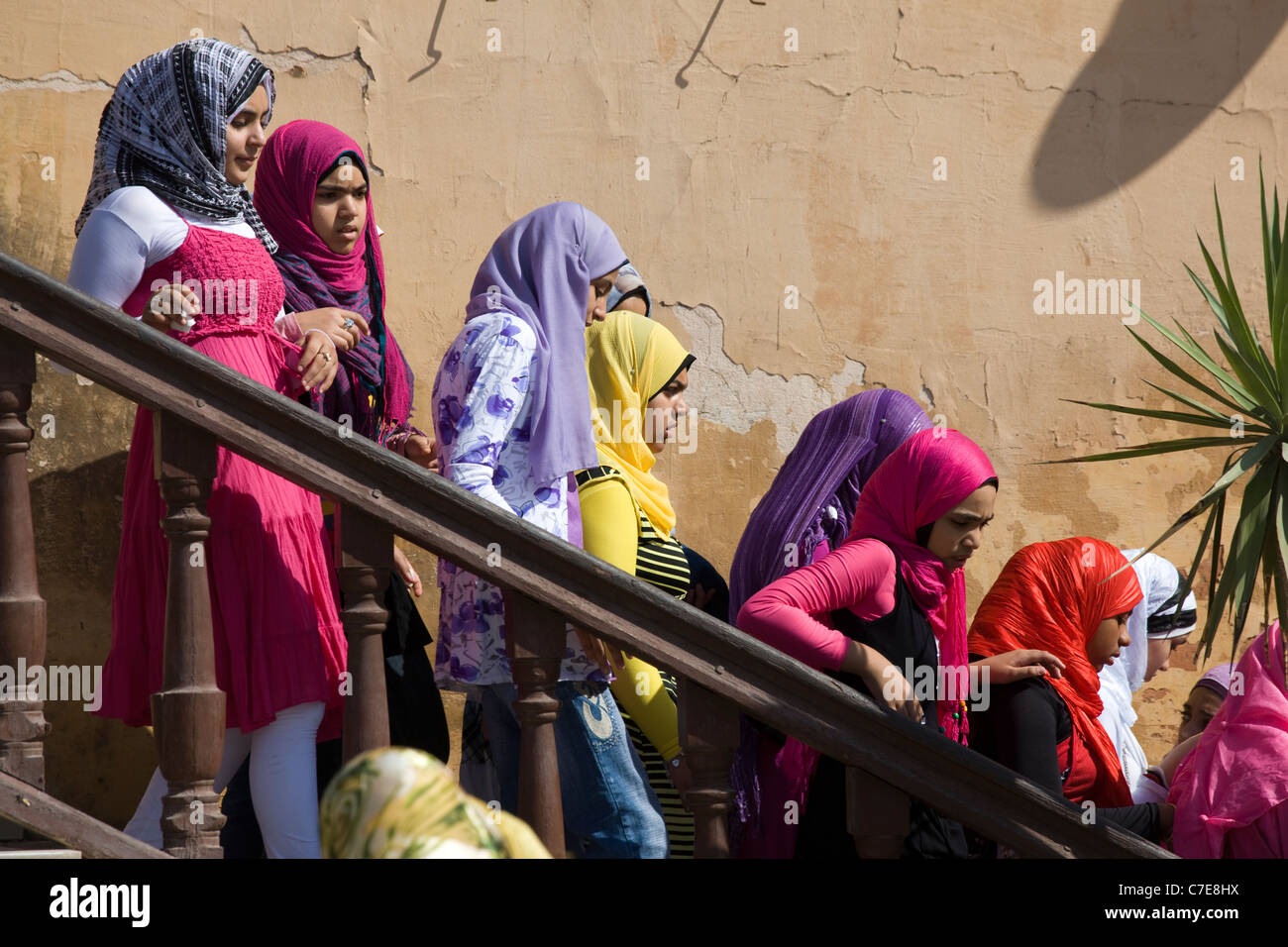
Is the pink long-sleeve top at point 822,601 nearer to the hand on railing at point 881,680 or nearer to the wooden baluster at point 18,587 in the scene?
the hand on railing at point 881,680

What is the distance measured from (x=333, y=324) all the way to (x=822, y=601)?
123cm

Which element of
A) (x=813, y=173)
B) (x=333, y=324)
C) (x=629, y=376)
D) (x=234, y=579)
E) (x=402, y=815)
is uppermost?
(x=813, y=173)

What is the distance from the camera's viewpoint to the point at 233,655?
293 centimetres

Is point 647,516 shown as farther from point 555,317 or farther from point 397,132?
point 397,132

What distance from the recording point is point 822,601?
3.16m

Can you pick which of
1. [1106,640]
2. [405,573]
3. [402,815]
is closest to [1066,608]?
[1106,640]

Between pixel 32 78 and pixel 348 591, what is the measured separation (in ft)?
8.46

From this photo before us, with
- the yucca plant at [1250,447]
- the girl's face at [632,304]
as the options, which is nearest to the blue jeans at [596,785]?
the yucca plant at [1250,447]

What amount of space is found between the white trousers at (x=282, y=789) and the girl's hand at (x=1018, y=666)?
1.44m

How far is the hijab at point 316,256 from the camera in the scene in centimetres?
365

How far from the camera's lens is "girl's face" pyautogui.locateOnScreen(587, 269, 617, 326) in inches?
148

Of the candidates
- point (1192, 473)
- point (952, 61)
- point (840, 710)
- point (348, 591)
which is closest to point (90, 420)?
point (348, 591)

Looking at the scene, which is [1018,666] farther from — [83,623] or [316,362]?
[83,623]

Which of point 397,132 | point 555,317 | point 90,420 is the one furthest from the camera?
point 397,132
